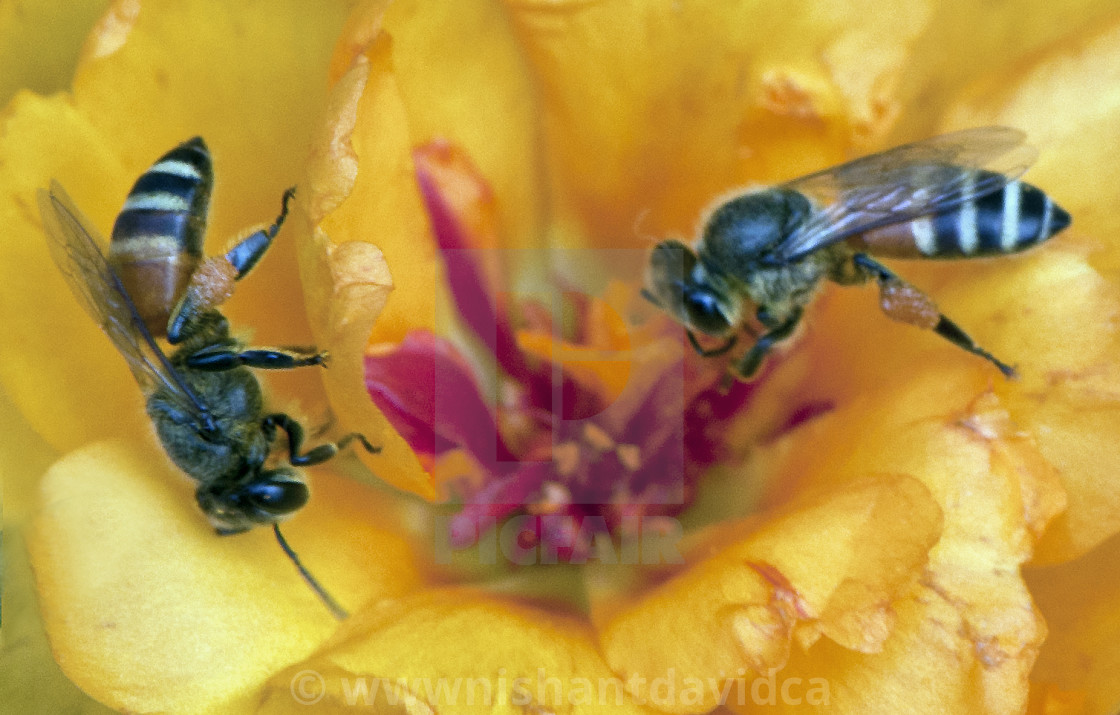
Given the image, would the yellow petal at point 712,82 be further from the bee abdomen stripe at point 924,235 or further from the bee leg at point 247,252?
the bee leg at point 247,252

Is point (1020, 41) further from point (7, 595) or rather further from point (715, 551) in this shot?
point (7, 595)

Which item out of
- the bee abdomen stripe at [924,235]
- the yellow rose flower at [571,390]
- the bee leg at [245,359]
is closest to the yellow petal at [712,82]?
the yellow rose flower at [571,390]

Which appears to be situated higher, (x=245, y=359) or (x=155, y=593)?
(x=245, y=359)

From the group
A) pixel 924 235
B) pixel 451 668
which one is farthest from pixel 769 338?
pixel 451 668

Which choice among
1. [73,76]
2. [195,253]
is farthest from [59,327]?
[73,76]

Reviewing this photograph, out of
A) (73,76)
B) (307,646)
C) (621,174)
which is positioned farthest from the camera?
(621,174)

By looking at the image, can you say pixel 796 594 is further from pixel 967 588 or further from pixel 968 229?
pixel 968 229

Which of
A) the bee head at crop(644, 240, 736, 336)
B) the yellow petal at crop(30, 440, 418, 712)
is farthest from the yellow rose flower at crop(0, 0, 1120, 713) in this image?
the bee head at crop(644, 240, 736, 336)
